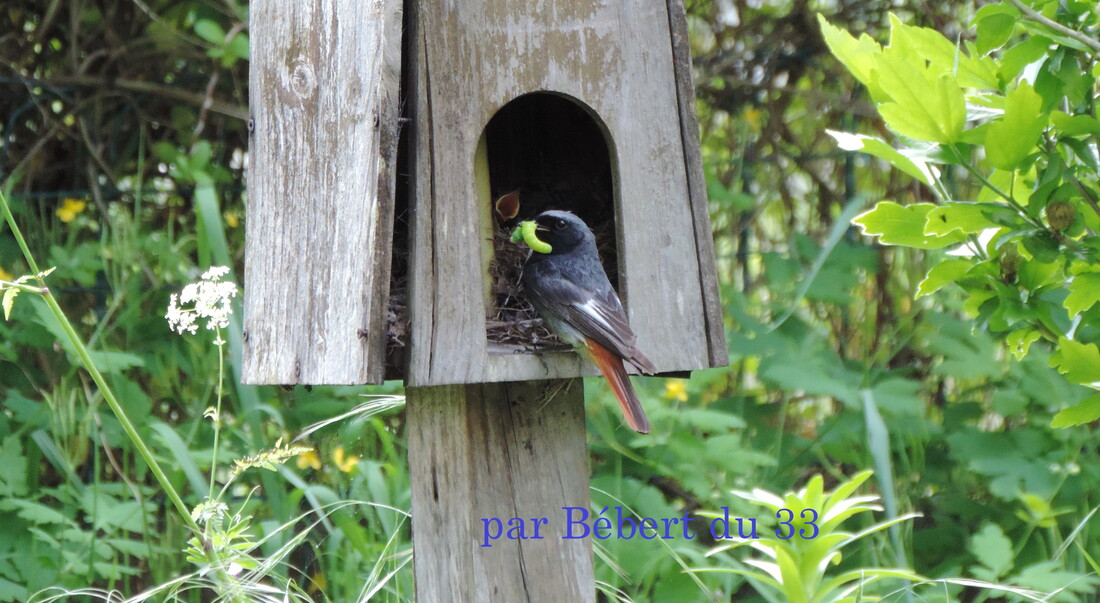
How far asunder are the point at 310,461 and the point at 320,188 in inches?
65.8

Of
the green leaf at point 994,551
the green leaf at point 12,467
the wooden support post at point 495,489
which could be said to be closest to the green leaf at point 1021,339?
the wooden support post at point 495,489

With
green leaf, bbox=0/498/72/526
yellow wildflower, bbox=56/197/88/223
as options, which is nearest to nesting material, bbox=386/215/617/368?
green leaf, bbox=0/498/72/526

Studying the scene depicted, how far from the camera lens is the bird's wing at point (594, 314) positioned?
2.00 meters

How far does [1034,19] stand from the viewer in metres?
1.35

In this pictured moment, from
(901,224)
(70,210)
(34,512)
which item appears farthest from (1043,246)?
(70,210)

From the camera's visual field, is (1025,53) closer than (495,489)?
Yes

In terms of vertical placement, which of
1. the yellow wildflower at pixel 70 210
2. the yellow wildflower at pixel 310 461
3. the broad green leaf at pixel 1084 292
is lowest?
the yellow wildflower at pixel 310 461

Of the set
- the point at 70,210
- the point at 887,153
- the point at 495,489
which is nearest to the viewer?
the point at 887,153

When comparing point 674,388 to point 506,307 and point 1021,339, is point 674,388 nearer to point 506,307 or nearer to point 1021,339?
point 506,307

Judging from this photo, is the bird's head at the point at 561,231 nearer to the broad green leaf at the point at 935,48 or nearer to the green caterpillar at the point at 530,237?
the green caterpillar at the point at 530,237

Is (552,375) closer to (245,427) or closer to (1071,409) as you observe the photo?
(1071,409)

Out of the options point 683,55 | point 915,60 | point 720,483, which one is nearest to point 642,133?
point 683,55

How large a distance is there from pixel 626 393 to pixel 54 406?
1.91 m

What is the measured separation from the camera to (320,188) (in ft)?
6.89
